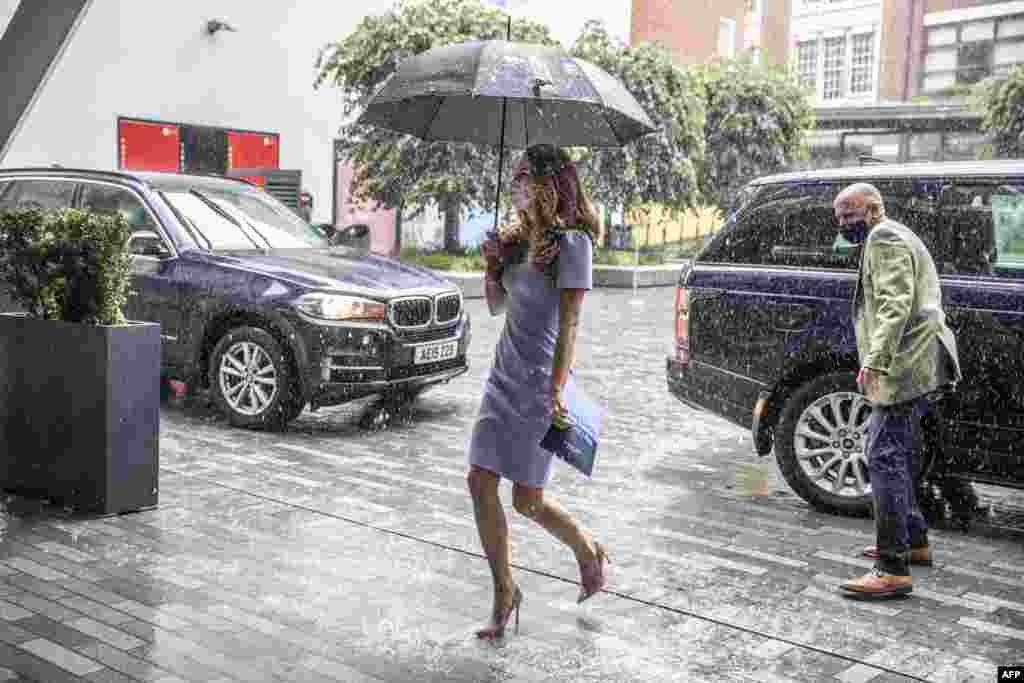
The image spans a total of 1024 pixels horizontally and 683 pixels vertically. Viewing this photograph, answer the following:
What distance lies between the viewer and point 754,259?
7004 millimetres

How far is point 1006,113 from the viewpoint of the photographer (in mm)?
27812

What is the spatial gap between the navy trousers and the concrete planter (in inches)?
138

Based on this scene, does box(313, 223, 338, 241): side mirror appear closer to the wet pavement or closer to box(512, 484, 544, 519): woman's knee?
the wet pavement

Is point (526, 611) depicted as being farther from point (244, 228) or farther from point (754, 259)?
point (244, 228)

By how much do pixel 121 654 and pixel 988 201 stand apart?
4.79 meters

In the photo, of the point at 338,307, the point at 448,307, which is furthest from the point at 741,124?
the point at 338,307

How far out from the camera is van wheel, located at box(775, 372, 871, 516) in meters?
6.52

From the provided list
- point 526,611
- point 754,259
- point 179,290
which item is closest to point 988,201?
point 754,259

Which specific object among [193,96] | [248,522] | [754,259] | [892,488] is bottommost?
[248,522]

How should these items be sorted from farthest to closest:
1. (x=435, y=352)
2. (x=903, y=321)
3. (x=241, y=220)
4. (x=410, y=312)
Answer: (x=241, y=220)
(x=435, y=352)
(x=410, y=312)
(x=903, y=321)

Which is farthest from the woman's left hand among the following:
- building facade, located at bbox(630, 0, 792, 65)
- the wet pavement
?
building facade, located at bbox(630, 0, 792, 65)

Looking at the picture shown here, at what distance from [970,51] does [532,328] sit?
5427 cm

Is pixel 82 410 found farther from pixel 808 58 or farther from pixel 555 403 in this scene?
pixel 808 58

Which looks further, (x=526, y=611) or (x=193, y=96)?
(x=193, y=96)
